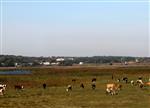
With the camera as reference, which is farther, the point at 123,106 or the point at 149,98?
the point at 149,98

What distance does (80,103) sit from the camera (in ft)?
122

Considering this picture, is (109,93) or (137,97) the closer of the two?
(137,97)

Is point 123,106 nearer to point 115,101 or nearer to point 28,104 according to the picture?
point 115,101

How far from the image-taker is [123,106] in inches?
1356

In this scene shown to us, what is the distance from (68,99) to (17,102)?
542cm

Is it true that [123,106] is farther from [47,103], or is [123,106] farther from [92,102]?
[47,103]

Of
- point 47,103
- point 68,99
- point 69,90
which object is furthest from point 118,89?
point 47,103

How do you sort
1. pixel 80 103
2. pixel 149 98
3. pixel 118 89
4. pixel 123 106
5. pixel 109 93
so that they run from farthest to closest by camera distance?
pixel 118 89, pixel 109 93, pixel 149 98, pixel 80 103, pixel 123 106

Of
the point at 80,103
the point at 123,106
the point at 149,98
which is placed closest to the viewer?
the point at 123,106

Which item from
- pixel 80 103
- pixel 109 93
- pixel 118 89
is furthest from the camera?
pixel 118 89

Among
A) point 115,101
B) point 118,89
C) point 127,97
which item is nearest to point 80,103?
point 115,101

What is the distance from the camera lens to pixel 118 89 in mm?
49062

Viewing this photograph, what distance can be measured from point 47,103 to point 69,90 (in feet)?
46.3

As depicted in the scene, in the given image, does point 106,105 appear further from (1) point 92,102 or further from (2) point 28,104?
(2) point 28,104
